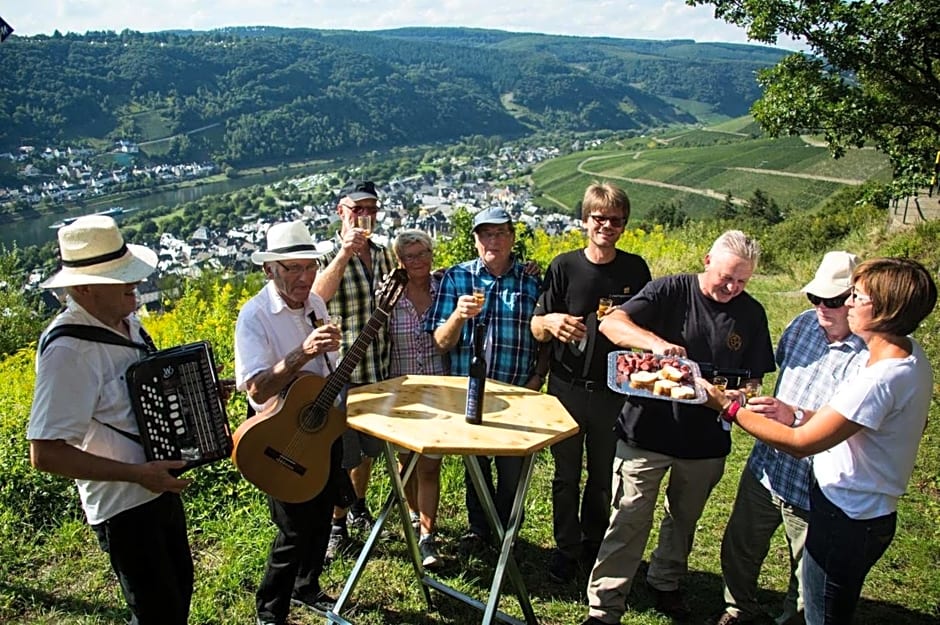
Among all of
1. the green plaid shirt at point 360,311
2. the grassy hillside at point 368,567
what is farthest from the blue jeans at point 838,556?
the green plaid shirt at point 360,311

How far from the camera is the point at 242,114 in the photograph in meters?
95.9

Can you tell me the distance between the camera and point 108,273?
253 cm

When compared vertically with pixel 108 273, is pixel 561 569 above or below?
below

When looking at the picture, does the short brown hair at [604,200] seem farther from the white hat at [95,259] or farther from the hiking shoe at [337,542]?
the hiking shoe at [337,542]

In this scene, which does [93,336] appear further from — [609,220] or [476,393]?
[609,220]

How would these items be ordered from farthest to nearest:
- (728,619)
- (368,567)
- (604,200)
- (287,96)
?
(287,96)
(368,567)
(604,200)
(728,619)

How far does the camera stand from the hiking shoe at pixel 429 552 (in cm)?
407

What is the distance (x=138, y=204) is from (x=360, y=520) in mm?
66227

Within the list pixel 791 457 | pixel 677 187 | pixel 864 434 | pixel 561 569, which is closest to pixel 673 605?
pixel 561 569

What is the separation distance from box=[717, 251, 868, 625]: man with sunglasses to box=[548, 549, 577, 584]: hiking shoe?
2.94 ft

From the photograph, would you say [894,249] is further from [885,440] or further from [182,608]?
[182,608]

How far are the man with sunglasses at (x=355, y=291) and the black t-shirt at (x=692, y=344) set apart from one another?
5.38ft

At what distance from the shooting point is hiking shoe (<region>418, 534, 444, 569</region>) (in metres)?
4.07

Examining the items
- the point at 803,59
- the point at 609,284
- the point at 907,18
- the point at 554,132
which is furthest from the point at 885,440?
the point at 554,132
